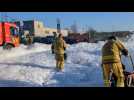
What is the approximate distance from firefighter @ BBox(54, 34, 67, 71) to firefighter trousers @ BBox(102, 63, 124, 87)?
0.56 meters

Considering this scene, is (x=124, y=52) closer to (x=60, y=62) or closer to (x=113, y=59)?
(x=113, y=59)

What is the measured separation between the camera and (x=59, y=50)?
6508 mm

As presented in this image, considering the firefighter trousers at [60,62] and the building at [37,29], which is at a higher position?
the building at [37,29]

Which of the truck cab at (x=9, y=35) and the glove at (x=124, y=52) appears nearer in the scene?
the glove at (x=124, y=52)

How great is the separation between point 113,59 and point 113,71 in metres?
0.16

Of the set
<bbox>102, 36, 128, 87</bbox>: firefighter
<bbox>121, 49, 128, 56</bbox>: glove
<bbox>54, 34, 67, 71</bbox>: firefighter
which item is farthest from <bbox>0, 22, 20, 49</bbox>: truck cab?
<bbox>121, 49, 128, 56</bbox>: glove

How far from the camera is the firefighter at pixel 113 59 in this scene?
6.25 metres

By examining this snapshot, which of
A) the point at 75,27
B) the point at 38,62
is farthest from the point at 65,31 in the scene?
the point at 38,62

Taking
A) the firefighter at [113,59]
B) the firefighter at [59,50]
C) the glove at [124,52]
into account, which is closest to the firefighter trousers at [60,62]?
the firefighter at [59,50]

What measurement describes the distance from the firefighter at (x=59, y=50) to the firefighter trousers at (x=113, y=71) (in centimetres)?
56

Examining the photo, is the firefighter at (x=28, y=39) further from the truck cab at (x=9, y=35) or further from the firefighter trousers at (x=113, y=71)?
the firefighter trousers at (x=113, y=71)

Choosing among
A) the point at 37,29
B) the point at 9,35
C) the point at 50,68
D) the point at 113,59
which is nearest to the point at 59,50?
the point at 50,68

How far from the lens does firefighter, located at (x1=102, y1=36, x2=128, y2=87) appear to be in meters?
6.25
